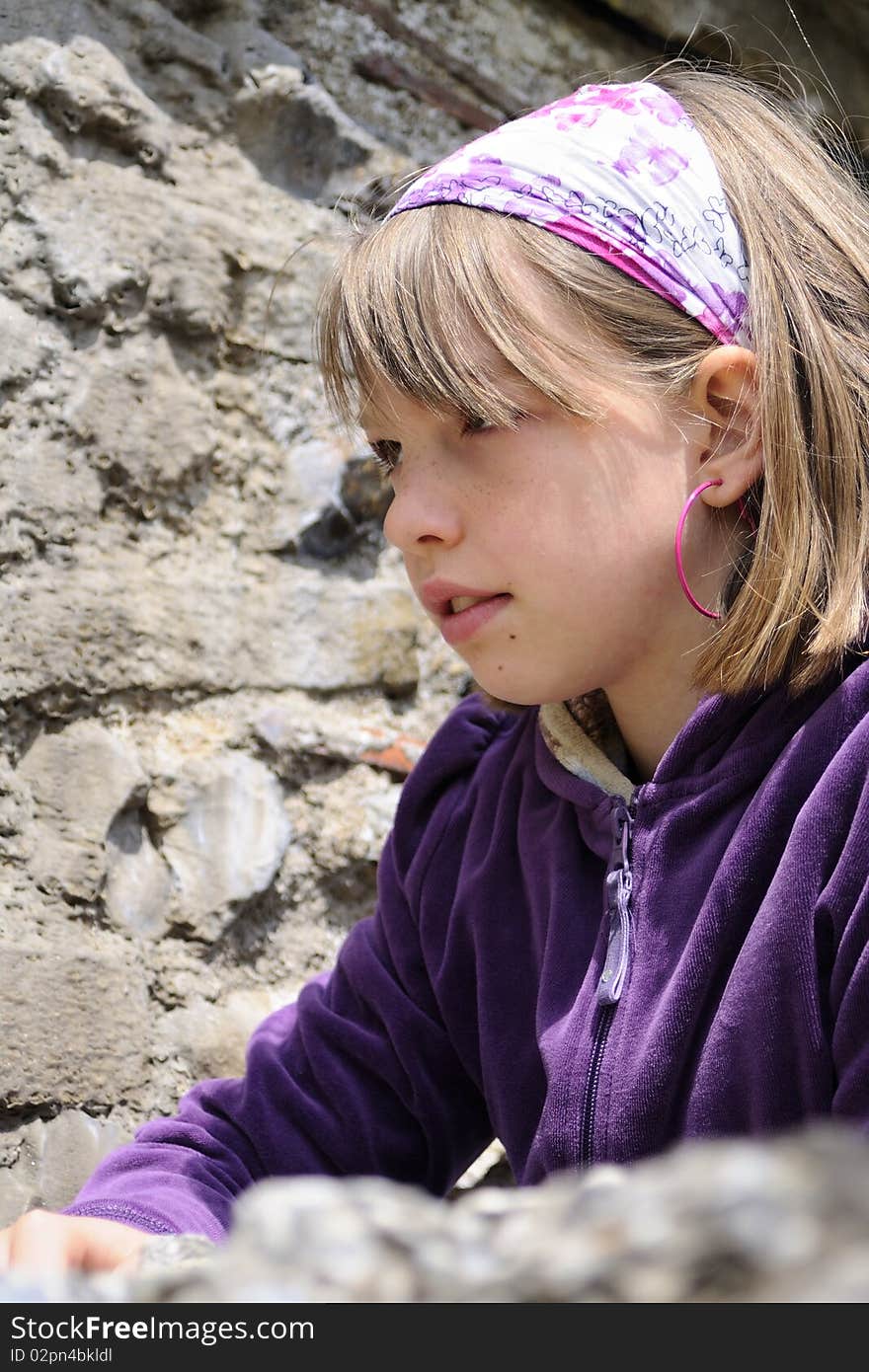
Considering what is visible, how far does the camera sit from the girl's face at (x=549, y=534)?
3.20 feet

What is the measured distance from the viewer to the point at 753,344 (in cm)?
102

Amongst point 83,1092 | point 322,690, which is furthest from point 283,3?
point 83,1092

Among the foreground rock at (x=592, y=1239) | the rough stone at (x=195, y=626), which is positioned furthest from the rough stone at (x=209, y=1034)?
the foreground rock at (x=592, y=1239)

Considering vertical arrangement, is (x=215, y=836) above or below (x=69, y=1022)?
above

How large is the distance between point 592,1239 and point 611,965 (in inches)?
27.5

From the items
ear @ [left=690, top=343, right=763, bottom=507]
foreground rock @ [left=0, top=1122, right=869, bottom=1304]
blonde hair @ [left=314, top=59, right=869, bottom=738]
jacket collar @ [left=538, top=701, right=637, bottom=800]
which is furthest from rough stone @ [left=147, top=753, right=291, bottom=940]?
foreground rock @ [left=0, top=1122, right=869, bottom=1304]

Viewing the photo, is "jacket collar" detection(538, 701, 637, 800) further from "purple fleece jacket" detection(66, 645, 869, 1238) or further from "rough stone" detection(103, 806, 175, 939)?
"rough stone" detection(103, 806, 175, 939)

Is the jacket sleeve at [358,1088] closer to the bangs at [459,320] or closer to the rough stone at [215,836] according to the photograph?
the rough stone at [215,836]

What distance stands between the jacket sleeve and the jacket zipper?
199 millimetres

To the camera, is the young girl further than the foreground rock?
Yes

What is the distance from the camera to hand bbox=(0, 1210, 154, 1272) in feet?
2.83

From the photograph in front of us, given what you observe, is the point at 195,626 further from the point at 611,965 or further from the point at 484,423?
the point at 611,965

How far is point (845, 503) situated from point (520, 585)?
26 cm

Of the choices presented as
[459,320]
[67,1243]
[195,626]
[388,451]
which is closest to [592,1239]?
[67,1243]
